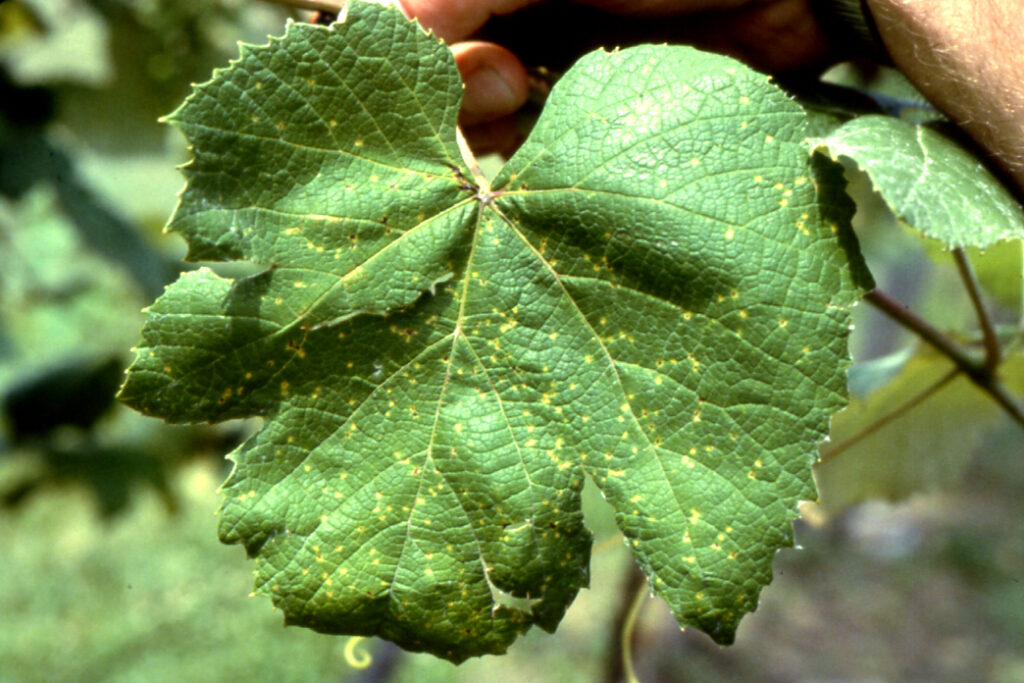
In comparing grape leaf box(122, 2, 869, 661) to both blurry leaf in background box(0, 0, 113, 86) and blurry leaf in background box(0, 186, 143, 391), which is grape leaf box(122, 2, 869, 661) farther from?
blurry leaf in background box(0, 0, 113, 86)

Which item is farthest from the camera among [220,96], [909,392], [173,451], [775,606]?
[775,606]

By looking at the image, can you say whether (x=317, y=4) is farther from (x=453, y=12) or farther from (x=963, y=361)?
(x=963, y=361)

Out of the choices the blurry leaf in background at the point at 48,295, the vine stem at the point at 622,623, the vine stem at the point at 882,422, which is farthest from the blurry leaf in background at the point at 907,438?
the blurry leaf in background at the point at 48,295

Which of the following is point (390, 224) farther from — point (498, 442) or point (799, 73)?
point (799, 73)

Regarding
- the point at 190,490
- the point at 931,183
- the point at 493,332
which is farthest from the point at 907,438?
the point at 190,490

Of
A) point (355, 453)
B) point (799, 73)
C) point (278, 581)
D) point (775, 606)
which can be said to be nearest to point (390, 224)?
point (355, 453)
